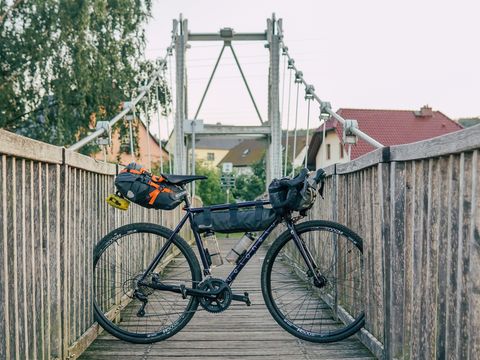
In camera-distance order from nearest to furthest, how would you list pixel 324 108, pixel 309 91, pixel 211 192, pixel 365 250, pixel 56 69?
pixel 365 250 → pixel 324 108 → pixel 309 91 → pixel 56 69 → pixel 211 192

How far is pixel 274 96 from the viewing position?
1217 cm

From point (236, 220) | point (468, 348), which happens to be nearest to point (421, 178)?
point (468, 348)

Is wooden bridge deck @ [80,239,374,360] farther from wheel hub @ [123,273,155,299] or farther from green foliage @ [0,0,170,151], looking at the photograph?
green foliage @ [0,0,170,151]

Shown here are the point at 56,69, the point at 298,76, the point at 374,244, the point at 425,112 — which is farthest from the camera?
the point at 425,112

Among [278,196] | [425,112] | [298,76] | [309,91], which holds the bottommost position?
[278,196]

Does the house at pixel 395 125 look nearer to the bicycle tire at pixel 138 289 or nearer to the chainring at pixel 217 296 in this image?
the bicycle tire at pixel 138 289

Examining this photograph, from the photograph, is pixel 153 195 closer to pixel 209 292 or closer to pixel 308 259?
pixel 209 292

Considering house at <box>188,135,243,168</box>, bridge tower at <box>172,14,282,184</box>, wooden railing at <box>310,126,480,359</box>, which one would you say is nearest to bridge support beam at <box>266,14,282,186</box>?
bridge tower at <box>172,14,282,184</box>

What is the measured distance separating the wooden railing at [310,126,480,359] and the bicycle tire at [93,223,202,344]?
30.8 inches

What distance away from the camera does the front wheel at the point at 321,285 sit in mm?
2541

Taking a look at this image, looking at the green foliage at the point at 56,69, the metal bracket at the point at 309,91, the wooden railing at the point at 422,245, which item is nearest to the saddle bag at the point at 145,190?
the wooden railing at the point at 422,245

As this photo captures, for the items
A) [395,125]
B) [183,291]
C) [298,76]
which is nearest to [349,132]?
[183,291]

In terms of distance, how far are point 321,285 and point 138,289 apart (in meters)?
0.83

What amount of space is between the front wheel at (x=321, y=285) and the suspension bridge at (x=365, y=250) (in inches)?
3.2
